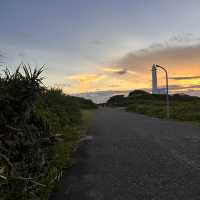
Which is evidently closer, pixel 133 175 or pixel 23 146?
pixel 23 146

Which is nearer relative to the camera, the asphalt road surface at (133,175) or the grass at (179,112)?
the asphalt road surface at (133,175)

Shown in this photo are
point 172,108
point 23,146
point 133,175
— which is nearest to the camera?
point 23,146

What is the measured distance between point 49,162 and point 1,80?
2421mm

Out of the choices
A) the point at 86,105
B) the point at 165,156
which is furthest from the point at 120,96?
the point at 165,156

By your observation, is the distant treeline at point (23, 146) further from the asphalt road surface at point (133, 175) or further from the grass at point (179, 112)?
the grass at point (179, 112)

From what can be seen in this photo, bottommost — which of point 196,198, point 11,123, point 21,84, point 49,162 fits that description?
point 196,198

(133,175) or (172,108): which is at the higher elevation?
(172,108)

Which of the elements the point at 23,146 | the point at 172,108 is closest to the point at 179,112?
the point at 172,108

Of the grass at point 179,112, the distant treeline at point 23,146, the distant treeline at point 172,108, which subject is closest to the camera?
the distant treeline at point 23,146

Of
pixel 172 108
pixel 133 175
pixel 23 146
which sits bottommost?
pixel 133 175

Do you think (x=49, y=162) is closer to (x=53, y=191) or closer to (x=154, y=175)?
(x=53, y=191)

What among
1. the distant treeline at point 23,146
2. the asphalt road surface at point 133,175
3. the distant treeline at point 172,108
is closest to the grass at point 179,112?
the distant treeline at point 172,108

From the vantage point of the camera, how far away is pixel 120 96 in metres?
160

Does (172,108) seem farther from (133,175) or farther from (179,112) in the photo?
(133,175)
